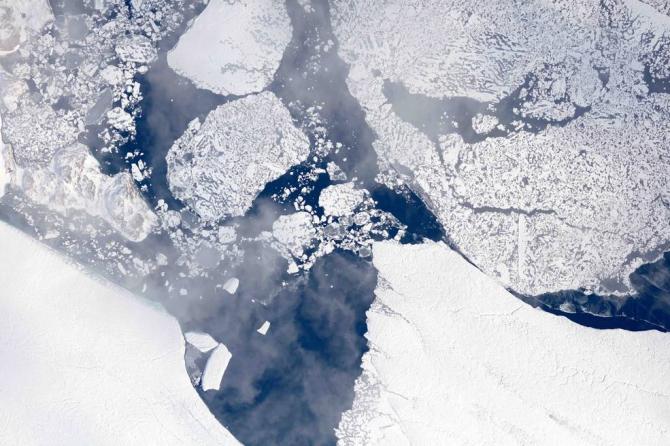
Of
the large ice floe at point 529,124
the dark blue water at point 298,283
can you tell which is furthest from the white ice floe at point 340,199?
the large ice floe at point 529,124

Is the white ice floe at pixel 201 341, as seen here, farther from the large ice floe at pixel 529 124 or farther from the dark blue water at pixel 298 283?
the large ice floe at pixel 529 124

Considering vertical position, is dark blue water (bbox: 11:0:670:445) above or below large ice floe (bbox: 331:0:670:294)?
below

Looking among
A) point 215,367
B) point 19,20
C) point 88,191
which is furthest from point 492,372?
point 19,20

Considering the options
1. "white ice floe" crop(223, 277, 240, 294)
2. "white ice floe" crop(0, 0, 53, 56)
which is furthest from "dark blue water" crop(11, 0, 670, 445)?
"white ice floe" crop(0, 0, 53, 56)

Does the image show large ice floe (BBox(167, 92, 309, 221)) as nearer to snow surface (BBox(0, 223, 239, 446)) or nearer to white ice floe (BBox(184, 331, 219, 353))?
white ice floe (BBox(184, 331, 219, 353))

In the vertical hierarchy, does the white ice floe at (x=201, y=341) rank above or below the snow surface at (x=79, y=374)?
above

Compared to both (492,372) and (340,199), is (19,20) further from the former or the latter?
(492,372)
